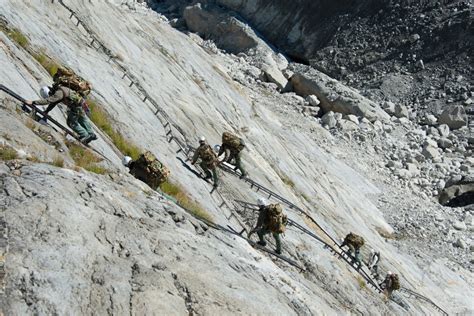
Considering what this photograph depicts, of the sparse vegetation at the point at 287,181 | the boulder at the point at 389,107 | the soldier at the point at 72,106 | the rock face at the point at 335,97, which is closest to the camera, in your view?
the soldier at the point at 72,106

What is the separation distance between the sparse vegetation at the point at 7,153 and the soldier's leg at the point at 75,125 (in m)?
3.06

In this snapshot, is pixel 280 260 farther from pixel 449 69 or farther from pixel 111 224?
pixel 449 69

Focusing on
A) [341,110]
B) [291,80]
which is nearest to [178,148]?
[341,110]

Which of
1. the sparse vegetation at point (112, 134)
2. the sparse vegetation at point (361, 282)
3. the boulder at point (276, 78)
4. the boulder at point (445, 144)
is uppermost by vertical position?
the boulder at point (445, 144)

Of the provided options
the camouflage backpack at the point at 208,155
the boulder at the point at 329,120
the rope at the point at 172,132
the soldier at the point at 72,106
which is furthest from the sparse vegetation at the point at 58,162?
the boulder at the point at 329,120

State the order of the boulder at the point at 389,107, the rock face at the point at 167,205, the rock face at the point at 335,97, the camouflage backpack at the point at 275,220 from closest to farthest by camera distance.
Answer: the rock face at the point at 167,205 → the camouflage backpack at the point at 275,220 → the rock face at the point at 335,97 → the boulder at the point at 389,107

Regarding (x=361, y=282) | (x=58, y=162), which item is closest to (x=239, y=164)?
(x=361, y=282)

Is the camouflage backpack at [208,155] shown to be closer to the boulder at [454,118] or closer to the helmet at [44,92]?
the helmet at [44,92]

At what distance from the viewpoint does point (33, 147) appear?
10148mm

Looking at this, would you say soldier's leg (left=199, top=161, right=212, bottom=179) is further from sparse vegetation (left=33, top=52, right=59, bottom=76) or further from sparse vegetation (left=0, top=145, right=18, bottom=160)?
sparse vegetation (left=0, top=145, right=18, bottom=160)

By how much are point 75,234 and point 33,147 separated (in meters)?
2.51

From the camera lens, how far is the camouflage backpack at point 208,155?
650 inches

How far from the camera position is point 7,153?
937 cm

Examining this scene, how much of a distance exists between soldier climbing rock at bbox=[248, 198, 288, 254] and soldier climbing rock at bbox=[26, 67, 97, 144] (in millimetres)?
4475
